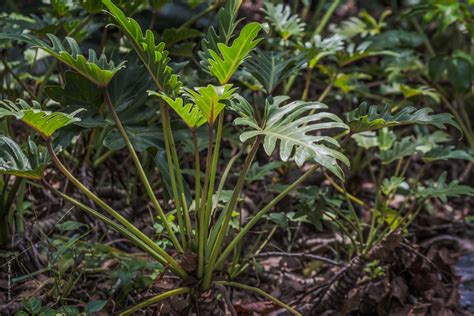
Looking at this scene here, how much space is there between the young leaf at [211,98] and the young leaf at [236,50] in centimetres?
5

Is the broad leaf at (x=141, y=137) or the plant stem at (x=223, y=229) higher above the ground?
the broad leaf at (x=141, y=137)

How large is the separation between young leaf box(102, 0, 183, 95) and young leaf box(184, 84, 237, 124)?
0.10 metres

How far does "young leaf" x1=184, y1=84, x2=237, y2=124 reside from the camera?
114cm

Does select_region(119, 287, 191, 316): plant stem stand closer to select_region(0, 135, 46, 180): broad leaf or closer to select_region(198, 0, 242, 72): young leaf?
select_region(0, 135, 46, 180): broad leaf

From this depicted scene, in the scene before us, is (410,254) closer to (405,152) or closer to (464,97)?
(405,152)

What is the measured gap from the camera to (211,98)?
117cm


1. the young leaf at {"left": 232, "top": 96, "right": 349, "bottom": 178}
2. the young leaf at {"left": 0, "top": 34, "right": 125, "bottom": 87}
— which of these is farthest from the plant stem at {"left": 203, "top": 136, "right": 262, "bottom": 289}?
the young leaf at {"left": 0, "top": 34, "right": 125, "bottom": 87}

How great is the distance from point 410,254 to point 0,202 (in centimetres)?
111

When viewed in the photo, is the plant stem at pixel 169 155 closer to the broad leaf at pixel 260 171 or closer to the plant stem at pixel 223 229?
the plant stem at pixel 223 229

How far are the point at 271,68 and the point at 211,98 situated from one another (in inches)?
14.3

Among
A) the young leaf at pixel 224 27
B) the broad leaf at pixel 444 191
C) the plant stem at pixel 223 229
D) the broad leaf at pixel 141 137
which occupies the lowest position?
the broad leaf at pixel 444 191

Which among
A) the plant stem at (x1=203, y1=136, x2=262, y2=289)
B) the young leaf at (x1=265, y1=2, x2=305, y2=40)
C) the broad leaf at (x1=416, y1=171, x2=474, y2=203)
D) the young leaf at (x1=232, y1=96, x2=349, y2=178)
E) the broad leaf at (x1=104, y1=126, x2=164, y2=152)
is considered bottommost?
the broad leaf at (x1=416, y1=171, x2=474, y2=203)

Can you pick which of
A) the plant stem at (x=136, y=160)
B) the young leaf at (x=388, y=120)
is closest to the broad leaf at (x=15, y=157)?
the plant stem at (x=136, y=160)

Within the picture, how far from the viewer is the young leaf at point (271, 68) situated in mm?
1442
